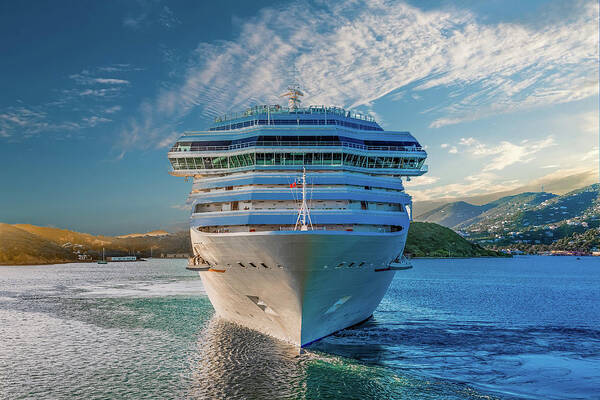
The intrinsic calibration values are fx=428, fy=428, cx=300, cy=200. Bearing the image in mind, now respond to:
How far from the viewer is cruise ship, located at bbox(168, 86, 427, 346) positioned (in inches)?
810

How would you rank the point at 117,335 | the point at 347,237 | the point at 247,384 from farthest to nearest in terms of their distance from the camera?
the point at 117,335 → the point at 347,237 → the point at 247,384

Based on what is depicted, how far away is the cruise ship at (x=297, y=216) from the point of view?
20.6m

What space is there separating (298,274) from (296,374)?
4.53m

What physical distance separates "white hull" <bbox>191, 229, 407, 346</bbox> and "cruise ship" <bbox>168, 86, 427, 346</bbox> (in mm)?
62

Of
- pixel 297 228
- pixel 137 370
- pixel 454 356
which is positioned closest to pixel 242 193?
pixel 297 228

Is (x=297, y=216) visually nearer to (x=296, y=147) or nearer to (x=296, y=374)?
(x=296, y=147)

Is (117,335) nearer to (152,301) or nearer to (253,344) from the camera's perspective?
(253,344)

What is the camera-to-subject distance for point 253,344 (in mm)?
24359

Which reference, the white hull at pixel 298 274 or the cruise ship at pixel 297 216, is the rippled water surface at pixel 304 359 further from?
the cruise ship at pixel 297 216

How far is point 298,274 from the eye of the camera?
65.9 ft

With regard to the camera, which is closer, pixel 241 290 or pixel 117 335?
pixel 241 290

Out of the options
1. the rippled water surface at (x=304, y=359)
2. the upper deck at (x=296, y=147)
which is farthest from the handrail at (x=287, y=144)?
the rippled water surface at (x=304, y=359)

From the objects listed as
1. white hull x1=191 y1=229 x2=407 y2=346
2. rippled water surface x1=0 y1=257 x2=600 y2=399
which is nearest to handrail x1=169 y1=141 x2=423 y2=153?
white hull x1=191 y1=229 x2=407 y2=346

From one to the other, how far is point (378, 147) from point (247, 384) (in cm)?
1687
